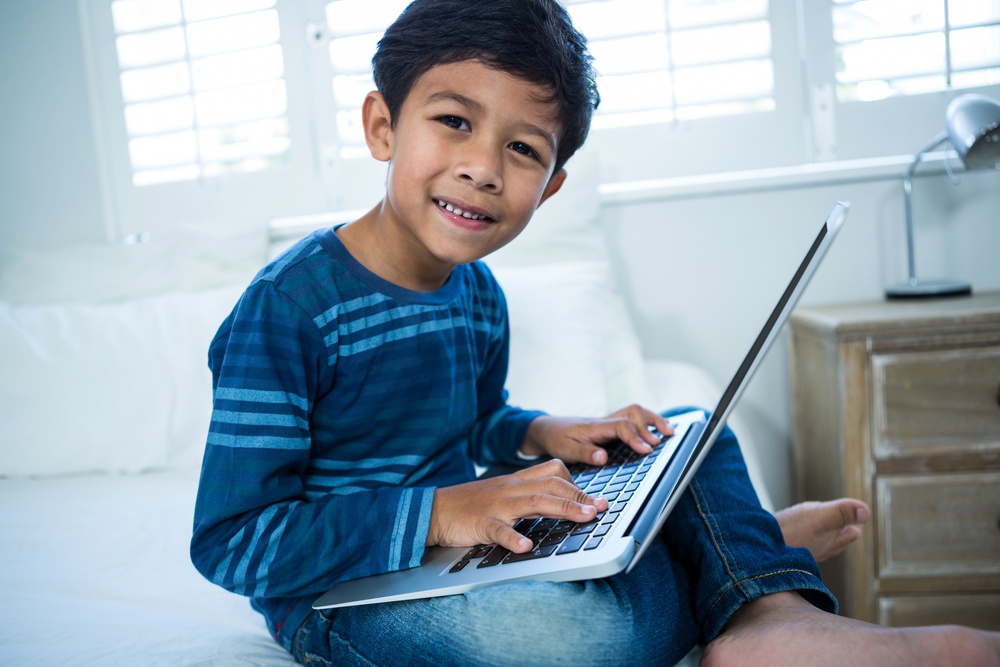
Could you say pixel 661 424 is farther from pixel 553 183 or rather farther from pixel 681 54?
pixel 681 54

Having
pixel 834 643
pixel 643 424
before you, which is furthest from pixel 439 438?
pixel 834 643

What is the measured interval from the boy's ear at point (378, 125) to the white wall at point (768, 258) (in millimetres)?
888

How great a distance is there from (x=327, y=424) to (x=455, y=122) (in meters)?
0.34

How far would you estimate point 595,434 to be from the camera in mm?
955

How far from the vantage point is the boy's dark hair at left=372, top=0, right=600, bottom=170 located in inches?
32.8

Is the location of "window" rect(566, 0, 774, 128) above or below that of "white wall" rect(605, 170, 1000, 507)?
above

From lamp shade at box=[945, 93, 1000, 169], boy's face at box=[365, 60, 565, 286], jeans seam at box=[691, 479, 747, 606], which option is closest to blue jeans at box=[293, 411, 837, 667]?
jeans seam at box=[691, 479, 747, 606]

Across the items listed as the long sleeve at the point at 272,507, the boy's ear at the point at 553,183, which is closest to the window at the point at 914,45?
the boy's ear at the point at 553,183

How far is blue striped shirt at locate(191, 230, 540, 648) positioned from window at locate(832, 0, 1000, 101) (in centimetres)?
114

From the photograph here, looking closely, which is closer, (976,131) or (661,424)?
(661,424)

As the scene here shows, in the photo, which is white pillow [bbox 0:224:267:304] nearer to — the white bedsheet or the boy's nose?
Result: the white bedsheet

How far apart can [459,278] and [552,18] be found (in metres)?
0.31

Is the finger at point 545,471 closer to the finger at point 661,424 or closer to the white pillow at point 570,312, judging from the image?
the finger at point 661,424

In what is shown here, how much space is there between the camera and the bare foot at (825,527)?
100cm
